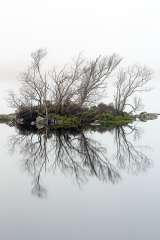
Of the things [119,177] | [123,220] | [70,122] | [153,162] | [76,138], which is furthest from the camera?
[70,122]

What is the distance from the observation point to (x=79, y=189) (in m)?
16.8

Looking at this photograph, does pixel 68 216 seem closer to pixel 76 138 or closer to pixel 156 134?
pixel 76 138

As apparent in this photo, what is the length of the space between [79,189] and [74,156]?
684 cm

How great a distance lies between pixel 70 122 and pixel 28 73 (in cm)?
517

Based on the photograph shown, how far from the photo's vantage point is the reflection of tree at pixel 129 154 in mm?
21219

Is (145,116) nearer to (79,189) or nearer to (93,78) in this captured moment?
(93,78)

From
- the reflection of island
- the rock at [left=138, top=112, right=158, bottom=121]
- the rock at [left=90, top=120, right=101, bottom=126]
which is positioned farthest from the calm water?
the rock at [left=138, top=112, right=158, bottom=121]

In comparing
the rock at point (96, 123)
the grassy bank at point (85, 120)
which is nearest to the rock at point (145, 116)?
the grassy bank at point (85, 120)

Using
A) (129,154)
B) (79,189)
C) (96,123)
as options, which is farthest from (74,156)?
(96,123)

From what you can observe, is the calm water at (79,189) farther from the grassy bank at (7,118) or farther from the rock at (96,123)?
the grassy bank at (7,118)

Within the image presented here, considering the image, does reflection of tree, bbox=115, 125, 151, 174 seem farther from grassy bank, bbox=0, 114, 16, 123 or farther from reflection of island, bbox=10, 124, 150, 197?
grassy bank, bbox=0, 114, 16, 123

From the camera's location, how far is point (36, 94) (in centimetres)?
4141

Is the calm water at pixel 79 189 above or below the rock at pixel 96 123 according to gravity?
below

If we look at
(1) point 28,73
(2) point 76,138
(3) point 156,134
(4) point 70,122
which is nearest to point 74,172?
(2) point 76,138
